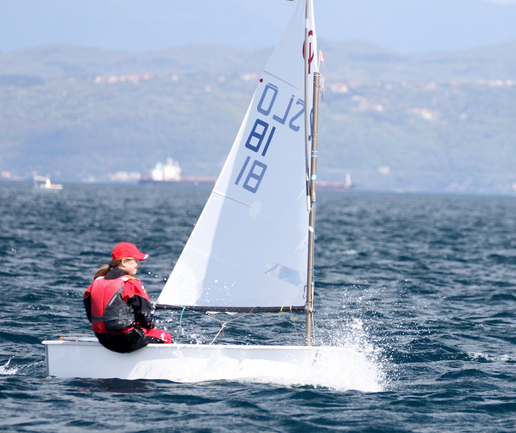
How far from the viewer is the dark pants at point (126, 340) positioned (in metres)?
9.41

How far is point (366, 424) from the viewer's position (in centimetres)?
865

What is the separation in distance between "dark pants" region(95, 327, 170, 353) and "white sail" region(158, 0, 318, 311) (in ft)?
2.03

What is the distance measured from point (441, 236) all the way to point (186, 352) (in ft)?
100

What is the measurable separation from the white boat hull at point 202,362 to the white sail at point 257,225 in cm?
63

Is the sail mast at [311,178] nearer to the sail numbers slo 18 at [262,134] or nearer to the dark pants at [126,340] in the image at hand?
the sail numbers slo 18 at [262,134]

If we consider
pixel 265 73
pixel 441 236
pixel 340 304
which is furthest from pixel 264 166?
pixel 441 236

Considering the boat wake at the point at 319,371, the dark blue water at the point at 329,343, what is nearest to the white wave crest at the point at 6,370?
the dark blue water at the point at 329,343

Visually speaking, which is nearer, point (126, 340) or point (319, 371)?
point (126, 340)

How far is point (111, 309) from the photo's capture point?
9.41 metres

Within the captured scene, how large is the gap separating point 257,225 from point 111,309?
2.12m

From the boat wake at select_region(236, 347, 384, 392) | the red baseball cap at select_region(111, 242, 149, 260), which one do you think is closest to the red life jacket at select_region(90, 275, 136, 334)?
the red baseball cap at select_region(111, 242, 149, 260)

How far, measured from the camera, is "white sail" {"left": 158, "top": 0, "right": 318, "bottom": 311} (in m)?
9.84

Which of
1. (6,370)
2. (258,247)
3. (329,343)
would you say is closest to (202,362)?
(258,247)

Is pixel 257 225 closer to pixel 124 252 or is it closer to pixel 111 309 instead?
pixel 124 252
